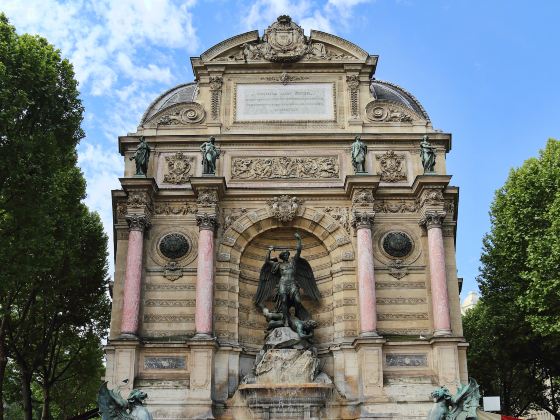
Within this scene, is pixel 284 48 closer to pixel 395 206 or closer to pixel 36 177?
pixel 395 206

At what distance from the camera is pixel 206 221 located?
1948 centimetres

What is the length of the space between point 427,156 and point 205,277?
7888mm

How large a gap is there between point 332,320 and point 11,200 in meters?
9.78

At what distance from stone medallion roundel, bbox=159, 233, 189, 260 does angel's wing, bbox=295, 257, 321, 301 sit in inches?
140

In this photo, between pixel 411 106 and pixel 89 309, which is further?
pixel 89 309

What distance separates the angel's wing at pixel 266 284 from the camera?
65.7 ft

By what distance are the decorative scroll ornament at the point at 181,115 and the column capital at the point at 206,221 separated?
3827 mm

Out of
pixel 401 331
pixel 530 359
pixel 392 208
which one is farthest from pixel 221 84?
pixel 530 359

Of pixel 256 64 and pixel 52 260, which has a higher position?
pixel 256 64

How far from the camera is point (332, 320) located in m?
19.7

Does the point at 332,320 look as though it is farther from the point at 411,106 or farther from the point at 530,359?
the point at 530,359

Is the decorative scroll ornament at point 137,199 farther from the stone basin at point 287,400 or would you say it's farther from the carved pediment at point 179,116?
the stone basin at point 287,400

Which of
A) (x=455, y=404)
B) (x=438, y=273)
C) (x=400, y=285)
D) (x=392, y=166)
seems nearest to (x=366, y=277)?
(x=400, y=285)

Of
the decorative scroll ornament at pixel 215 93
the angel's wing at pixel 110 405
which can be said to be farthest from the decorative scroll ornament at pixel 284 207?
the angel's wing at pixel 110 405
